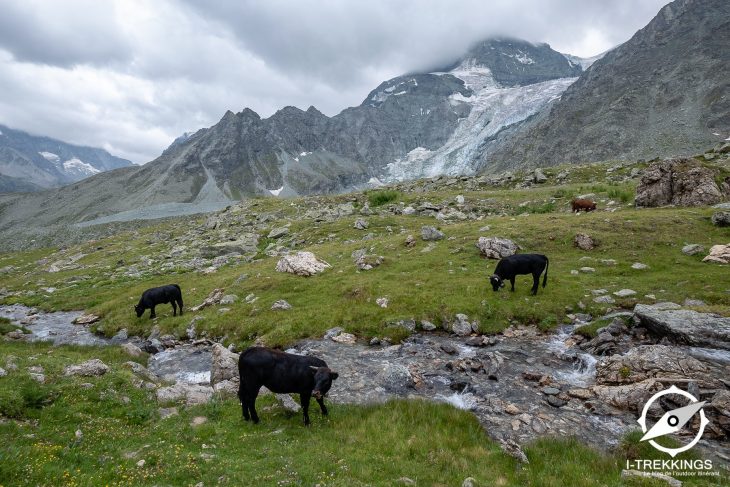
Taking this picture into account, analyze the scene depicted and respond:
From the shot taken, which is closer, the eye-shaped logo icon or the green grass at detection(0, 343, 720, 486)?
the green grass at detection(0, 343, 720, 486)

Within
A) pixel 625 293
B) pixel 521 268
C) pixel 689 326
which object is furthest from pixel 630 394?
pixel 521 268

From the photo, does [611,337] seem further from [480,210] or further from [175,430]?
[480,210]

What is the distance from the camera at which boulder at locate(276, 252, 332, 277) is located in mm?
31625

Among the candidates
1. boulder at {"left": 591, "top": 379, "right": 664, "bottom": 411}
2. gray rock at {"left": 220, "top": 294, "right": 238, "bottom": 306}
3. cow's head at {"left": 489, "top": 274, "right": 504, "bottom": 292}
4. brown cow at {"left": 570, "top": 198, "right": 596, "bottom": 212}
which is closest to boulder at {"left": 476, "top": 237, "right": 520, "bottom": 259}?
cow's head at {"left": 489, "top": 274, "right": 504, "bottom": 292}

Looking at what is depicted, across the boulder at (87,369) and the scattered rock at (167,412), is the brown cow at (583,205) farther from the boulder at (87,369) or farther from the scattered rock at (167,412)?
the boulder at (87,369)

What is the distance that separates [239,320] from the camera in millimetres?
24625

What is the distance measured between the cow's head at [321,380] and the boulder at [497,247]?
21167 millimetres

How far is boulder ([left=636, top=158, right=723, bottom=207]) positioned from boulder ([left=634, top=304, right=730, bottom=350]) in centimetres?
2602

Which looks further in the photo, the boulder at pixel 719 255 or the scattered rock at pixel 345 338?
the boulder at pixel 719 255

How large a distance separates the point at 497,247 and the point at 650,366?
16.8m

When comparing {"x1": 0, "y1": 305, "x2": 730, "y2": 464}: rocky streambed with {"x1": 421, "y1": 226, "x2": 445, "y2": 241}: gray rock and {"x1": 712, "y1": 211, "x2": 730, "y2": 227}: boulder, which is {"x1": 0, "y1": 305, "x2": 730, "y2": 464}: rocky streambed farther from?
{"x1": 712, "y1": 211, "x2": 730, "y2": 227}: boulder

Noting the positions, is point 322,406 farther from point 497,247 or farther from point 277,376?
point 497,247

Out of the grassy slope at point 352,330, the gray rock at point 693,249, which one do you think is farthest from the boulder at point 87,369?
the gray rock at point 693,249

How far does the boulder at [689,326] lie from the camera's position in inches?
623
